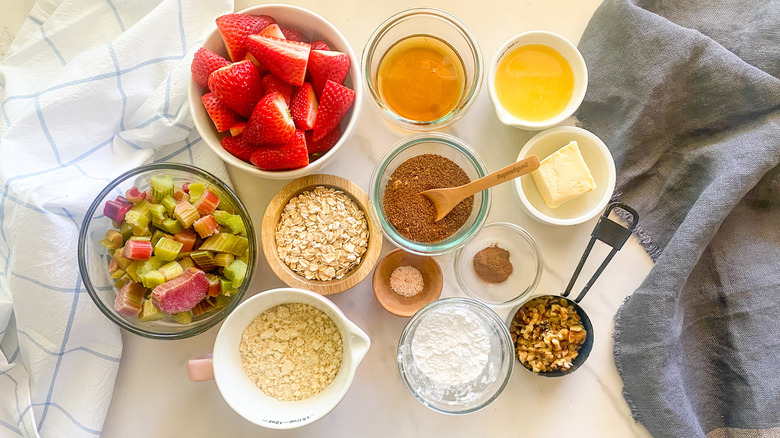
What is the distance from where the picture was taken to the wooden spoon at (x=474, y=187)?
120cm

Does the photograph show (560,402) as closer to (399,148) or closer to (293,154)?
(399,148)

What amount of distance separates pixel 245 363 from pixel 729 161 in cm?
124

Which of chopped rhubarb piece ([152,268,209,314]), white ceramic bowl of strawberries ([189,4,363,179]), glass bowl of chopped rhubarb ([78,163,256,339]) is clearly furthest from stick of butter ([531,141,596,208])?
chopped rhubarb piece ([152,268,209,314])

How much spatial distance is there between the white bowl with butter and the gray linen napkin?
7 centimetres

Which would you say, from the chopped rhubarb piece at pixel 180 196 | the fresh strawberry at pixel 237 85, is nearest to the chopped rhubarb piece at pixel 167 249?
the chopped rhubarb piece at pixel 180 196

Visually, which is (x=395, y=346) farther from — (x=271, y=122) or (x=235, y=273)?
(x=271, y=122)

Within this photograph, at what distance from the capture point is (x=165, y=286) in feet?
3.76

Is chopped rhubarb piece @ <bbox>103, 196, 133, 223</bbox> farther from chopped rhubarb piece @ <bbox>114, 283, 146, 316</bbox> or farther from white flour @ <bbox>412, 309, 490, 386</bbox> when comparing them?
white flour @ <bbox>412, 309, 490, 386</bbox>

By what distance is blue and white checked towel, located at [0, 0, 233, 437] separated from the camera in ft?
4.09

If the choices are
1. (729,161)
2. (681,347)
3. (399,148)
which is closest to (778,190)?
(729,161)

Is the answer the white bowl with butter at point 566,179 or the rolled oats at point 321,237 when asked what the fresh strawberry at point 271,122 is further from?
the white bowl with butter at point 566,179

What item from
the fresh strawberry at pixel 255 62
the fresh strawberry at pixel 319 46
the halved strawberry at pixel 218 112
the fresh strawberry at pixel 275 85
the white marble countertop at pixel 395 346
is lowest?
the white marble countertop at pixel 395 346

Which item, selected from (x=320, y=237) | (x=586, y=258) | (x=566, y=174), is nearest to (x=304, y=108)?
(x=320, y=237)

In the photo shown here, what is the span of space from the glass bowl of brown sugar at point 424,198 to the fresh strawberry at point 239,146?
0.96 feet
